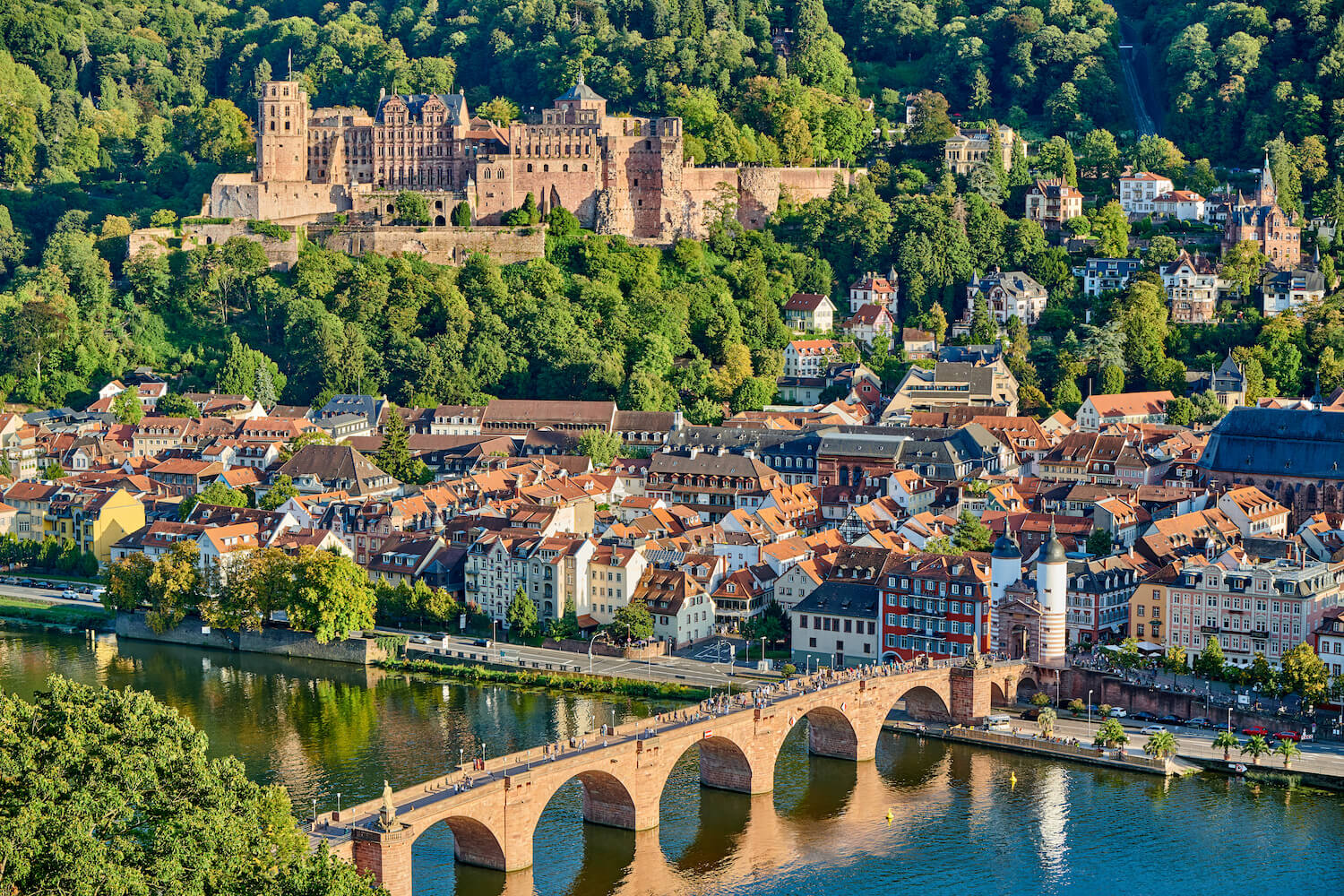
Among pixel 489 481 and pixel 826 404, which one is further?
pixel 826 404

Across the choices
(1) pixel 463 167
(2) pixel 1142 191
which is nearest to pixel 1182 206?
(2) pixel 1142 191

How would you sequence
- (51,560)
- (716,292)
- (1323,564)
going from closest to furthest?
(1323,564)
(51,560)
(716,292)

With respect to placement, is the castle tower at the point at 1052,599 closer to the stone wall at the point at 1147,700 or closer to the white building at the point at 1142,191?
the stone wall at the point at 1147,700

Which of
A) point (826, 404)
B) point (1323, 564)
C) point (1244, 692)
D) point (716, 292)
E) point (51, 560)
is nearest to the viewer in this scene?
point (1244, 692)

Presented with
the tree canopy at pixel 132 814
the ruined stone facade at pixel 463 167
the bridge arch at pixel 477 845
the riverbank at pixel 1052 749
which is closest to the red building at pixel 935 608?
the riverbank at pixel 1052 749

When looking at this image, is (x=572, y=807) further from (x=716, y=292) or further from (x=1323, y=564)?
(x=716, y=292)

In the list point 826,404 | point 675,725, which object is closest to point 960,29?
point 826,404

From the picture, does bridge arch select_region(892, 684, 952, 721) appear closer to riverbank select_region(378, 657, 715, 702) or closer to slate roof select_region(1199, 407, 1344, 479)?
riverbank select_region(378, 657, 715, 702)

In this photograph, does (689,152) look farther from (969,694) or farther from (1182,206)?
Answer: (969,694)
